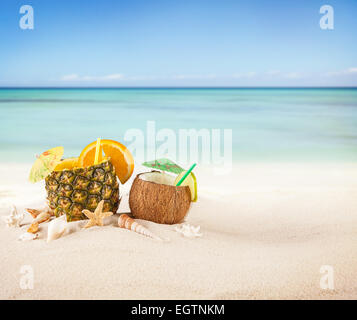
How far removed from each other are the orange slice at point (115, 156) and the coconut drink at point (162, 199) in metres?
0.10

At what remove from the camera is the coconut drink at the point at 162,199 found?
6.98 feet

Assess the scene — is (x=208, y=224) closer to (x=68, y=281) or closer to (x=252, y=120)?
(x=68, y=281)

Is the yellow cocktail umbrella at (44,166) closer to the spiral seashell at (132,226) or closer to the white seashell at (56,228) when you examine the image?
the white seashell at (56,228)

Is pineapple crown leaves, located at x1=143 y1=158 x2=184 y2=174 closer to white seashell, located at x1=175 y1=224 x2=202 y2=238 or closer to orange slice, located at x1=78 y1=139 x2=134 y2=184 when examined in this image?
orange slice, located at x1=78 y1=139 x2=134 y2=184

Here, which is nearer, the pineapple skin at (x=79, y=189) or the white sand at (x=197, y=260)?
the white sand at (x=197, y=260)

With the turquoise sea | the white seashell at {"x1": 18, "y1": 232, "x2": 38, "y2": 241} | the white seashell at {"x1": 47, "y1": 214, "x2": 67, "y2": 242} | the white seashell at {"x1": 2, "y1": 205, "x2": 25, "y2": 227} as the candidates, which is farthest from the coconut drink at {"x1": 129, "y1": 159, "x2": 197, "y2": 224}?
the turquoise sea

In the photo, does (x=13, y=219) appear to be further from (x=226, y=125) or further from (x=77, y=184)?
(x=226, y=125)

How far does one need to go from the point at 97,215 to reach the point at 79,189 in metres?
Result: 0.16

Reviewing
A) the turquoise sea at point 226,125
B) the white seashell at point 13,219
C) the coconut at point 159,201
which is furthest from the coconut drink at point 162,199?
the turquoise sea at point 226,125

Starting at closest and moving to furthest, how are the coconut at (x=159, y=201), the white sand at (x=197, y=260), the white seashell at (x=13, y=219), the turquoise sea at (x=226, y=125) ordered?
1. the white sand at (x=197, y=260)
2. the coconut at (x=159, y=201)
3. the white seashell at (x=13, y=219)
4. the turquoise sea at (x=226, y=125)

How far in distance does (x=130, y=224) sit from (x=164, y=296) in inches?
19.0

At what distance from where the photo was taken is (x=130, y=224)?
6.80ft

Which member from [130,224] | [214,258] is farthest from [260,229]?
[130,224]

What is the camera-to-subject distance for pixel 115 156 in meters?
2.24
